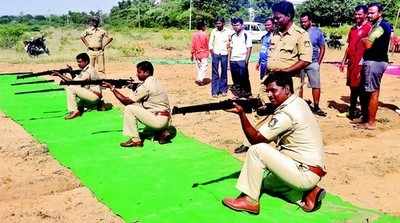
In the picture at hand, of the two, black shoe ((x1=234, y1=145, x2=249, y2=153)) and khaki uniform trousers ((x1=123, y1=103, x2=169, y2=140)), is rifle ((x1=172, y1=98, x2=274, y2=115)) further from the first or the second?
khaki uniform trousers ((x1=123, y1=103, x2=169, y2=140))

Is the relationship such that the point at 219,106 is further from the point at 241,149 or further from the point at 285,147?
the point at 241,149

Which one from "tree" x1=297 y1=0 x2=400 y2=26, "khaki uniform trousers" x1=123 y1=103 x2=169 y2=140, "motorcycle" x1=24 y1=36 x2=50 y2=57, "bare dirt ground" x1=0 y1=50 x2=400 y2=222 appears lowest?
"bare dirt ground" x1=0 y1=50 x2=400 y2=222

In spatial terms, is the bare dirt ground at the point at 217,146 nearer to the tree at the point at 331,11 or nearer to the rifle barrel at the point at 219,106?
the rifle barrel at the point at 219,106

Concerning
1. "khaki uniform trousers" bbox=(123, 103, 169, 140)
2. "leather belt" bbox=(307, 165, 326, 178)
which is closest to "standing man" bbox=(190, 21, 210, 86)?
"khaki uniform trousers" bbox=(123, 103, 169, 140)

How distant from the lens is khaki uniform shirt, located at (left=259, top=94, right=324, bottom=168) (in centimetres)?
409

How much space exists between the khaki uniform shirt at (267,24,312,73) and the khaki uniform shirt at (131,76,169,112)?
4.82ft

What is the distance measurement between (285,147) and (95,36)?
7573 mm

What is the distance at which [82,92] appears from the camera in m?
8.16

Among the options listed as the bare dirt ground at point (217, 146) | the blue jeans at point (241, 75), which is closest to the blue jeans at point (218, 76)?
the blue jeans at point (241, 75)

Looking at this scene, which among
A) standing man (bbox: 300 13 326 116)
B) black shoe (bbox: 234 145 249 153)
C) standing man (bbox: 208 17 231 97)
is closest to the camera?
black shoe (bbox: 234 145 249 153)

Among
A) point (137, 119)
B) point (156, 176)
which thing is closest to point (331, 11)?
point (137, 119)

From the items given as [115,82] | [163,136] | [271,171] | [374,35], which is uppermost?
[374,35]

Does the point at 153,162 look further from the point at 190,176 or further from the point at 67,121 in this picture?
the point at 67,121

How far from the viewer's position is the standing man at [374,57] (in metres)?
7.18
